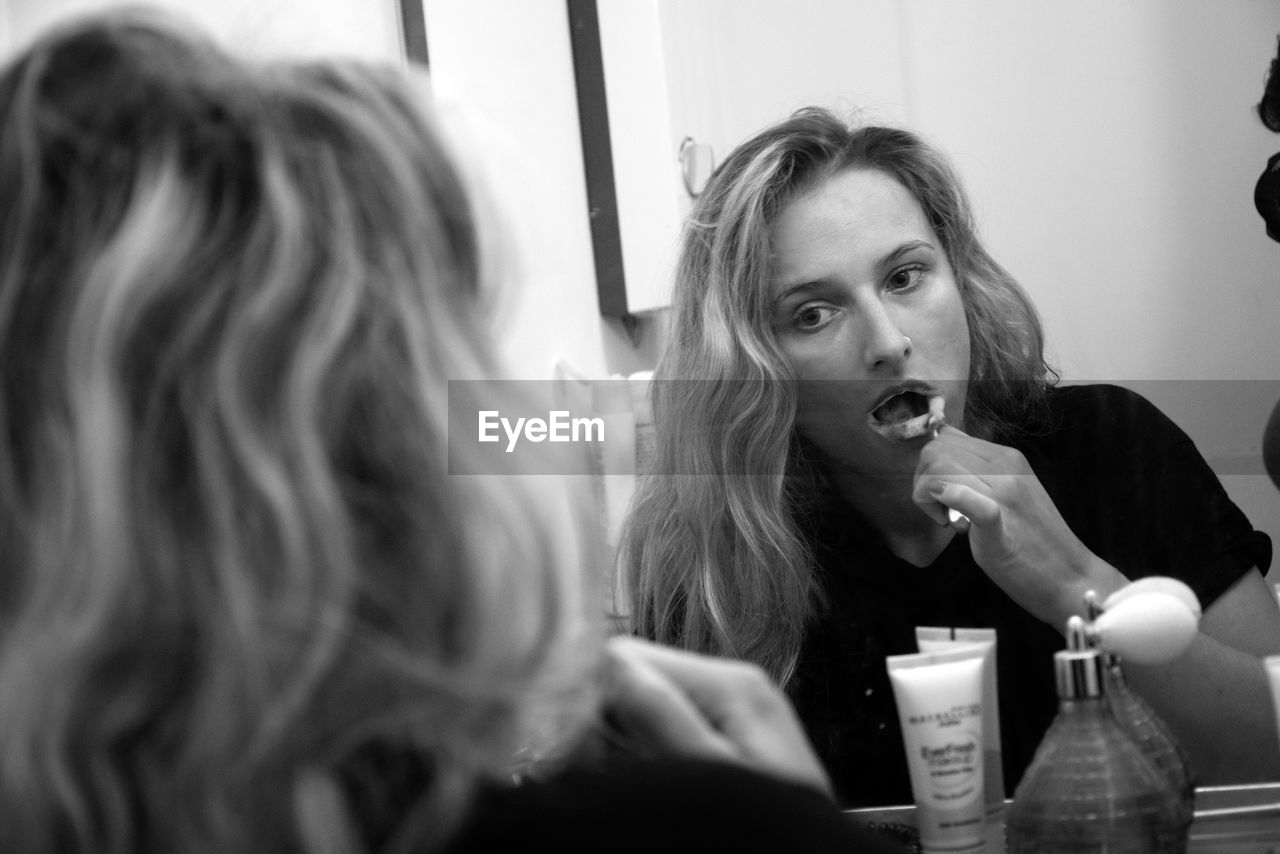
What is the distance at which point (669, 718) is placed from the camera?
0.46m

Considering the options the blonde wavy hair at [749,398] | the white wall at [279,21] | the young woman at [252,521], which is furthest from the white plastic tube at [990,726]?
the white wall at [279,21]

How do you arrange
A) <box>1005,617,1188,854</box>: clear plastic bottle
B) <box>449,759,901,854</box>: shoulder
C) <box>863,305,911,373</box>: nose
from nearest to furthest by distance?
1. <box>449,759,901,854</box>: shoulder
2. <box>1005,617,1188,854</box>: clear plastic bottle
3. <box>863,305,911,373</box>: nose

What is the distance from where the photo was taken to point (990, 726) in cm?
75

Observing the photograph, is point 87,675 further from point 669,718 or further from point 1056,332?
point 1056,332

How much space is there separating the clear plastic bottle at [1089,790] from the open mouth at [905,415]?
16 cm

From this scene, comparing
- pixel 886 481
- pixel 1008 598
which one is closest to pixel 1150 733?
pixel 1008 598

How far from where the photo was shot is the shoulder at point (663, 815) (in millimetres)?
369

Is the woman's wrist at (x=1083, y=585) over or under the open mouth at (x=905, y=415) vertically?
under

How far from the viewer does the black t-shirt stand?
771 mm

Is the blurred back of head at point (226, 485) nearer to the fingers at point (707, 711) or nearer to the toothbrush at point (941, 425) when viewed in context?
the fingers at point (707, 711)

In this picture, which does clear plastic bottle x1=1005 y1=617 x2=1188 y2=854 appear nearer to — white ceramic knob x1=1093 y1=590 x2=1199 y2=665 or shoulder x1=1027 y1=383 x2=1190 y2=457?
white ceramic knob x1=1093 y1=590 x2=1199 y2=665

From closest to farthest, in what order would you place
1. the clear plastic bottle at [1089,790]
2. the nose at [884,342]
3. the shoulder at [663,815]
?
the shoulder at [663,815], the clear plastic bottle at [1089,790], the nose at [884,342]

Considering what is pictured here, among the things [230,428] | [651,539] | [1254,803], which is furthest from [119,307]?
[1254,803]

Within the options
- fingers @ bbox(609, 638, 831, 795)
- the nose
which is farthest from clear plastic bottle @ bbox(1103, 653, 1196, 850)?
fingers @ bbox(609, 638, 831, 795)
